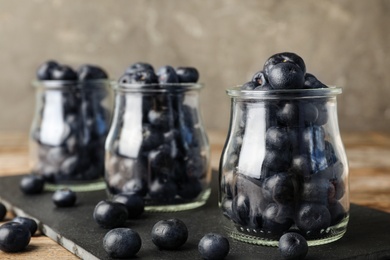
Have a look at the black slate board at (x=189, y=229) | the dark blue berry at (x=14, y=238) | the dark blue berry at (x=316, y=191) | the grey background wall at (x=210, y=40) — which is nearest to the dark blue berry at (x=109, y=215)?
the black slate board at (x=189, y=229)

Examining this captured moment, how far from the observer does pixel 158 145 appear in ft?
4.15

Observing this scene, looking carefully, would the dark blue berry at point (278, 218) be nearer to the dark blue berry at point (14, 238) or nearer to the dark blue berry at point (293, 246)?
the dark blue berry at point (293, 246)

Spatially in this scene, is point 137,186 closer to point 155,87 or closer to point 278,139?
point 155,87

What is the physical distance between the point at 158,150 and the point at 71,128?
362 millimetres

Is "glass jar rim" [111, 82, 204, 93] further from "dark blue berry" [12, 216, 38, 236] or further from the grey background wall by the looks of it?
the grey background wall

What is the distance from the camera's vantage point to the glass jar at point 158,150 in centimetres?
126

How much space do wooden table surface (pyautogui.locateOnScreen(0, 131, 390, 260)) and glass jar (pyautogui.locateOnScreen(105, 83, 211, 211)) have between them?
8.5 inches

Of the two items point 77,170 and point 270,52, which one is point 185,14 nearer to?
point 270,52

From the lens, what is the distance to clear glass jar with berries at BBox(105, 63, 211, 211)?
1264 mm

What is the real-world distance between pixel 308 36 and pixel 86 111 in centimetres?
176

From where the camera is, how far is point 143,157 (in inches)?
Answer: 49.8

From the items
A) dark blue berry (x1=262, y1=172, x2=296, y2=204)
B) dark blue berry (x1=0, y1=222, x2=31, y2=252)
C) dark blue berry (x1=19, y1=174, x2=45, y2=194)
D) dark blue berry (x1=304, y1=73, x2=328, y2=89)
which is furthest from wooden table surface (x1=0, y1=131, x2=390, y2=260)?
dark blue berry (x1=304, y1=73, x2=328, y2=89)

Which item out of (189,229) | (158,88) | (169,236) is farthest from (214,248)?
(158,88)

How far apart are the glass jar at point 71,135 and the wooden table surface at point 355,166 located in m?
0.21
